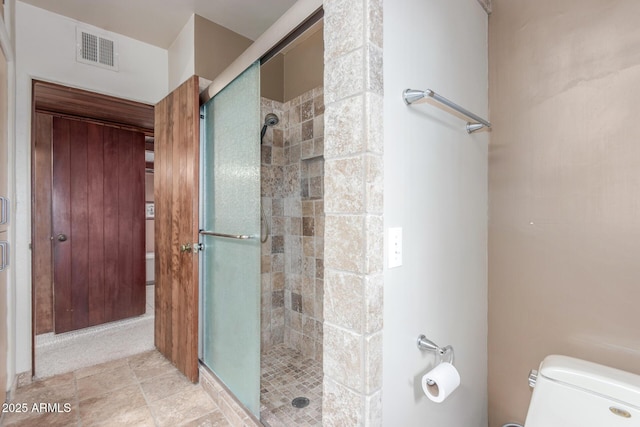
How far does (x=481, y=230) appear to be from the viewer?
4.67 feet

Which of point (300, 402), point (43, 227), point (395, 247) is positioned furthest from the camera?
point (43, 227)

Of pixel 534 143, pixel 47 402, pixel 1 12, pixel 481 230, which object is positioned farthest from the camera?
pixel 47 402

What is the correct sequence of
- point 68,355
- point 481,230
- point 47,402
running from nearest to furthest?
point 481,230, point 47,402, point 68,355

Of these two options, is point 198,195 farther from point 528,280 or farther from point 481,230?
point 528,280

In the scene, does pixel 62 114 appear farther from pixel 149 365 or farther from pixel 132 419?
pixel 132 419

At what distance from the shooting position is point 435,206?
3.78ft

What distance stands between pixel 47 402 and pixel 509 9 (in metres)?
3.34

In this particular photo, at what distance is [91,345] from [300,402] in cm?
212

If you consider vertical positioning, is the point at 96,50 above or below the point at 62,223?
above

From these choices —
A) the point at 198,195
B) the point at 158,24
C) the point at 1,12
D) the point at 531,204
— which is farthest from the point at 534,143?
the point at 1,12

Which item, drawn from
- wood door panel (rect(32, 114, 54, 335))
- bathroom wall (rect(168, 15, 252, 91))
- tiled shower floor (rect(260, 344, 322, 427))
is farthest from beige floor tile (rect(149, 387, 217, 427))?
bathroom wall (rect(168, 15, 252, 91))

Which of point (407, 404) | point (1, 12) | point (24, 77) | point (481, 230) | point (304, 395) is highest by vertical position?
point (1, 12)

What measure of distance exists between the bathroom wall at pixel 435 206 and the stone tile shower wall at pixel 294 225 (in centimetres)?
119

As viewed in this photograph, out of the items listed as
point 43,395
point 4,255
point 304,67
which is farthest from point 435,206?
point 43,395
